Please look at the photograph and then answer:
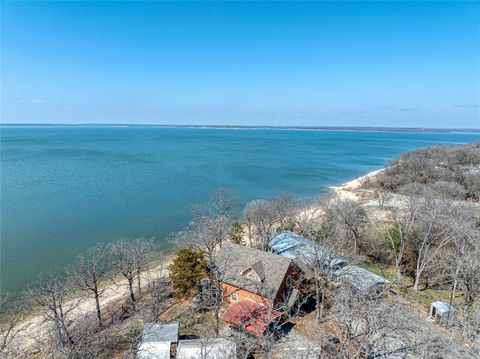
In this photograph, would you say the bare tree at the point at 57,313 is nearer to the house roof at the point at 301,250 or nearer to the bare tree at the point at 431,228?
the house roof at the point at 301,250

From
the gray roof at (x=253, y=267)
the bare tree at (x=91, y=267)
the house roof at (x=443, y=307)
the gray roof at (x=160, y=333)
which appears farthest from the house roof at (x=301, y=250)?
the bare tree at (x=91, y=267)

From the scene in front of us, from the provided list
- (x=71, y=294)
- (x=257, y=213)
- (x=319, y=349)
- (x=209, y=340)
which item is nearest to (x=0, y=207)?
(x=71, y=294)

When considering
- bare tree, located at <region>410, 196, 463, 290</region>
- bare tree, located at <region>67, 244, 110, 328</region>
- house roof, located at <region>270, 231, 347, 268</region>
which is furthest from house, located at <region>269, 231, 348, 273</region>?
bare tree, located at <region>67, 244, 110, 328</region>

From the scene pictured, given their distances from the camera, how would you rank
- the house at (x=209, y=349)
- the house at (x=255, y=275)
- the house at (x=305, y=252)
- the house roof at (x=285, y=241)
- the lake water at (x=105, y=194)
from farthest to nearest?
the lake water at (x=105, y=194)
the house roof at (x=285, y=241)
the house at (x=255, y=275)
the house at (x=305, y=252)
the house at (x=209, y=349)

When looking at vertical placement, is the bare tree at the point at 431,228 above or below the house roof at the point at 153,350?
above

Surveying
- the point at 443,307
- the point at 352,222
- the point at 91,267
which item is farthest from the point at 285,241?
the point at 91,267
